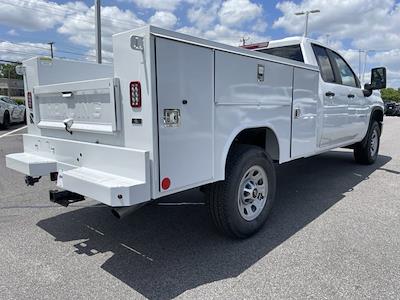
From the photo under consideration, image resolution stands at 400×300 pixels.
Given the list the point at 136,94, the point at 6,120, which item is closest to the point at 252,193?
the point at 136,94

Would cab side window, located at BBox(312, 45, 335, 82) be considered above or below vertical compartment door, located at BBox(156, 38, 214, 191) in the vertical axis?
above

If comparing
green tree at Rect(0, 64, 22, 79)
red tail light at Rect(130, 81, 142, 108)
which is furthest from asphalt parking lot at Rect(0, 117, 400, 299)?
green tree at Rect(0, 64, 22, 79)

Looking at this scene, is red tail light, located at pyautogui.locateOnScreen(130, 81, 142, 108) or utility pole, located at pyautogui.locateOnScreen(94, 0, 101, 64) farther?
utility pole, located at pyautogui.locateOnScreen(94, 0, 101, 64)

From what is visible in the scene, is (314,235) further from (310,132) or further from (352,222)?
(310,132)

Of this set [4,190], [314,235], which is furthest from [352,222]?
[4,190]

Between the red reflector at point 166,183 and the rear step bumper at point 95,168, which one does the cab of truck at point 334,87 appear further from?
the rear step bumper at point 95,168

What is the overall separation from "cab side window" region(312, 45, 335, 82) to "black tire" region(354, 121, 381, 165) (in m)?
2.43

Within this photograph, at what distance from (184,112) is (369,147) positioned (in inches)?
238

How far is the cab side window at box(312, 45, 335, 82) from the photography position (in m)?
5.44

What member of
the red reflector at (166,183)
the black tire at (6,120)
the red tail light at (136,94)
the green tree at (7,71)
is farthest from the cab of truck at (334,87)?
the green tree at (7,71)

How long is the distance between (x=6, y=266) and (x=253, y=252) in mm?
2316

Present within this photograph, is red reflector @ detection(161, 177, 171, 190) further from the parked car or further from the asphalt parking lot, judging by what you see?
the parked car

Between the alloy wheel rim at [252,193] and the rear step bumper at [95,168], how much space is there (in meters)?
1.30

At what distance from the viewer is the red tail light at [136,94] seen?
271 centimetres
